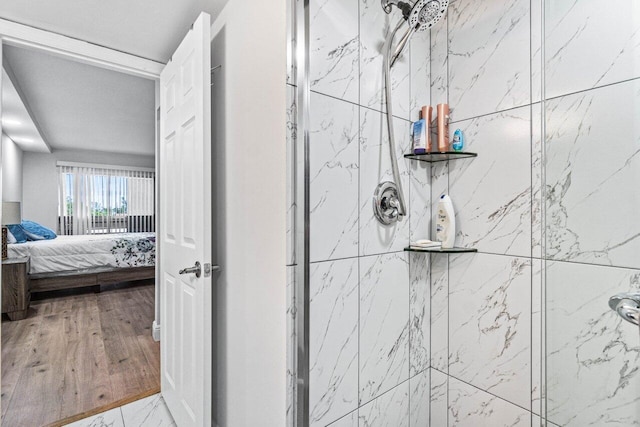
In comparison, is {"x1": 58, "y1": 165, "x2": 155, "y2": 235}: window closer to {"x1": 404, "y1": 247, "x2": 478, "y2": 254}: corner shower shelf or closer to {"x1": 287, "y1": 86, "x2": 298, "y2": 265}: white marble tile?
{"x1": 287, "y1": 86, "x2": 298, "y2": 265}: white marble tile

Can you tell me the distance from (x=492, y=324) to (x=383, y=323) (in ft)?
1.43

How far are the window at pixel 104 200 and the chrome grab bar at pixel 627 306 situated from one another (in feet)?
26.1

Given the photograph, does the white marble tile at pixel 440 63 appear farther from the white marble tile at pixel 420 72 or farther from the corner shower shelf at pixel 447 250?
the corner shower shelf at pixel 447 250

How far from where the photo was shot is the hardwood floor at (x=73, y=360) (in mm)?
1921

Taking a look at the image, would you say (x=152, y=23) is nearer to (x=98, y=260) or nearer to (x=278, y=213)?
(x=278, y=213)

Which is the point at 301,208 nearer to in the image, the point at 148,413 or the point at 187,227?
the point at 187,227

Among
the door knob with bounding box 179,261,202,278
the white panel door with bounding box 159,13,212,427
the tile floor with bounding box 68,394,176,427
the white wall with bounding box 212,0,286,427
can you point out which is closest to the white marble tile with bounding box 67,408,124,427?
the tile floor with bounding box 68,394,176,427

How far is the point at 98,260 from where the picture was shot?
4469 mm

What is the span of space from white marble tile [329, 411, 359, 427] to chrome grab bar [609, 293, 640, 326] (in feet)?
2.85

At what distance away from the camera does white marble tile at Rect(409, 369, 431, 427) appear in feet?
4.53

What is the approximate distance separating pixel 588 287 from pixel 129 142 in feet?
21.5

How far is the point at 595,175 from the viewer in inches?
28.7

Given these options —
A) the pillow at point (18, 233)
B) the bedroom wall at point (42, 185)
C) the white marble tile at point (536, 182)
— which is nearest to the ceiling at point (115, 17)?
the white marble tile at point (536, 182)

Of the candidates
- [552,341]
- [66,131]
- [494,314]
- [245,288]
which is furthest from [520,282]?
[66,131]
